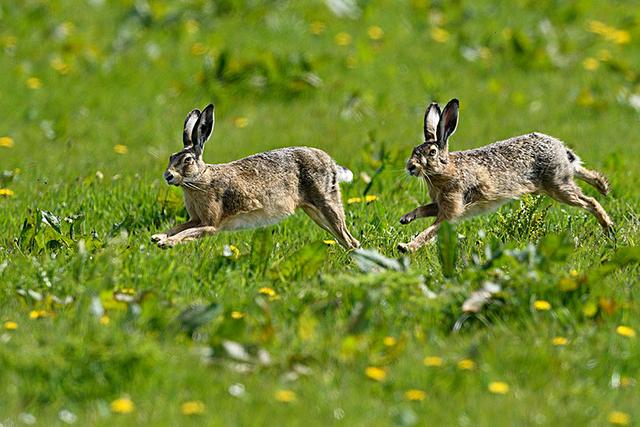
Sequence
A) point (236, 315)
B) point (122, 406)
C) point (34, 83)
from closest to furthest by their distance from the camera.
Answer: point (122, 406) < point (236, 315) < point (34, 83)

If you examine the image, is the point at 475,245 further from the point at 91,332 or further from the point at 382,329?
the point at 91,332

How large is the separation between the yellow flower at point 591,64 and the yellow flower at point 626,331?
852 centimetres

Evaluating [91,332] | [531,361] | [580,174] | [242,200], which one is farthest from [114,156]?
[531,361]

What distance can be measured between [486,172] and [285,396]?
3.79 meters

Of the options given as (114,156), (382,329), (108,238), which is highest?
(382,329)

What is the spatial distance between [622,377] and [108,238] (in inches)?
137

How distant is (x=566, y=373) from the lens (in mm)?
5523

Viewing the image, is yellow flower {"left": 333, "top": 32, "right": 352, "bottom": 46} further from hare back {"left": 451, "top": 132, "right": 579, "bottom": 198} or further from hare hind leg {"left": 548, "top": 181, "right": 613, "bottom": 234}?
hare hind leg {"left": 548, "top": 181, "right": 613, "bottom": 234}

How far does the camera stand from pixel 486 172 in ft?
28.1

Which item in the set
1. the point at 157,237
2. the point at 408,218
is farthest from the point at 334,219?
the point at 157,237

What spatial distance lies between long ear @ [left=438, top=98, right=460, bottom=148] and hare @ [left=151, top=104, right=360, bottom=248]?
0.72 meters

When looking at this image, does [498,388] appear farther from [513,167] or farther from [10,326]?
[513,167]

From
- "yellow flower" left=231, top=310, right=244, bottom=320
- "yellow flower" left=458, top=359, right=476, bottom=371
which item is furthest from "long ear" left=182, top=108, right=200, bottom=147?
"yellow flower" left=458, top=359, right=476, bottom=371

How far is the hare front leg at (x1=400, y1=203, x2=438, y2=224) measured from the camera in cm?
820
